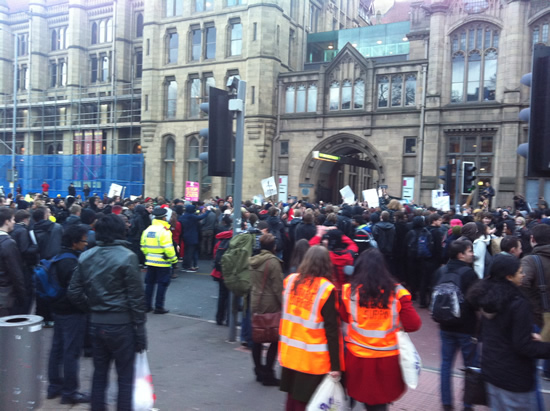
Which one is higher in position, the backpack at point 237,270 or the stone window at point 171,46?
the stone window at point 171,46

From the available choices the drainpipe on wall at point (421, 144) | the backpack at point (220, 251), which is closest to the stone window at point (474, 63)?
the drainpipe on wall at point (421, 144)

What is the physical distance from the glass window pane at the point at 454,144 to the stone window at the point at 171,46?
18.9 metres

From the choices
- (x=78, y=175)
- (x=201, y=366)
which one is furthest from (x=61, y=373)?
(x=78, y=175)

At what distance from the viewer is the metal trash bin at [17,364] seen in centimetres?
396

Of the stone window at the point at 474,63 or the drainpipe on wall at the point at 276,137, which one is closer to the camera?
the stone window at the point at 474,63

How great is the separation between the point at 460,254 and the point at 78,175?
116 ft

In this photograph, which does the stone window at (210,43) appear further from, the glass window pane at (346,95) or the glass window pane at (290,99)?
the glass window pane at (346,95)

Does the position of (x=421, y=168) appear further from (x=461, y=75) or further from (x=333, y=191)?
(x=333, y=191)

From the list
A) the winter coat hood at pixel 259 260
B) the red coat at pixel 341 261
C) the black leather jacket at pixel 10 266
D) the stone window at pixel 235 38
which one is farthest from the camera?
the stone window at pixel 235 38

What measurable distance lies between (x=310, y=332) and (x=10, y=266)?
3537 millimetres

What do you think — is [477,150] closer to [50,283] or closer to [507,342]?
[507,342]

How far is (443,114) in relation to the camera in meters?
24.1

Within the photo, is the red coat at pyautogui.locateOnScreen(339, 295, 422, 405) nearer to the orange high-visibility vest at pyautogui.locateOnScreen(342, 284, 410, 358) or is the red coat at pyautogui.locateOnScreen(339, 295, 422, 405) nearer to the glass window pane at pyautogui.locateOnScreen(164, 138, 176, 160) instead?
the orange high-visibility vest at pyautogui.locateOnScreen(342, 284, 410, 358)

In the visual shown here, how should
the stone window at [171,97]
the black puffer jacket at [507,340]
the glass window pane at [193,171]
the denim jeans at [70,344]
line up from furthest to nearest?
the stone window at [171,97], the glass window pane at [193,171], the denim jeans at [70,344], the black puffer jacket at [507,340]
